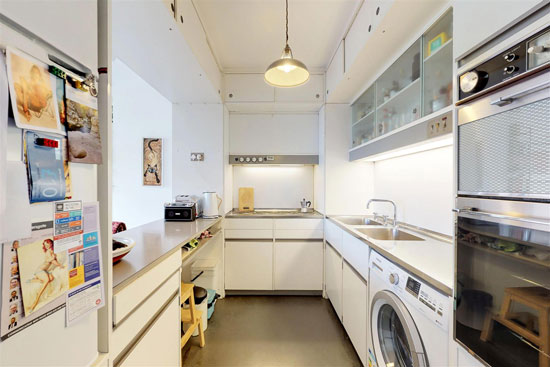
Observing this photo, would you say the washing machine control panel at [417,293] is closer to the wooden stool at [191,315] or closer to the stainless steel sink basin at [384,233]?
the stainless steel sink basin at [384,233]

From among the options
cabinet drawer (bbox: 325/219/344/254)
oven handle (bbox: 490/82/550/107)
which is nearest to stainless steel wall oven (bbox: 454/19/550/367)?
oven handle (bbox: 490/82/550/107)

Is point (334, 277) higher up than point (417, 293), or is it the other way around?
point (417, 293)

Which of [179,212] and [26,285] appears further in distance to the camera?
[179,212]

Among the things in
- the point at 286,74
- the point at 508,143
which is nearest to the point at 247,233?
the point at 286,74

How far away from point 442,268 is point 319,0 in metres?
1.95

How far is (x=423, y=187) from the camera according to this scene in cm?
182

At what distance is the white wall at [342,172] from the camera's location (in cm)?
272

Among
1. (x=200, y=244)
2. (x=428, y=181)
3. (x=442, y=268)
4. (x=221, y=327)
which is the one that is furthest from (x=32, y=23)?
(x=221, y=327)

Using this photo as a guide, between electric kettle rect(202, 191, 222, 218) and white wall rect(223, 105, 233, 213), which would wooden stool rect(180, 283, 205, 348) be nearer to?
electric kettle rect(202, 191, 222, 218)

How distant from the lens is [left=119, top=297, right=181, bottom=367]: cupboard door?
98 cm

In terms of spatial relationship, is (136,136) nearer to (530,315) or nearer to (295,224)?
(295,224)

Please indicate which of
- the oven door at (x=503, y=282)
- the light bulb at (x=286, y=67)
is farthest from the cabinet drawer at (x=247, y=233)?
the oven door at (x=503, y=282)

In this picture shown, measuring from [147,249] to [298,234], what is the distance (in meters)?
1.75

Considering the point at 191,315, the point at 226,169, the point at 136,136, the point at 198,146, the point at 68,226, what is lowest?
the point at 191,315
